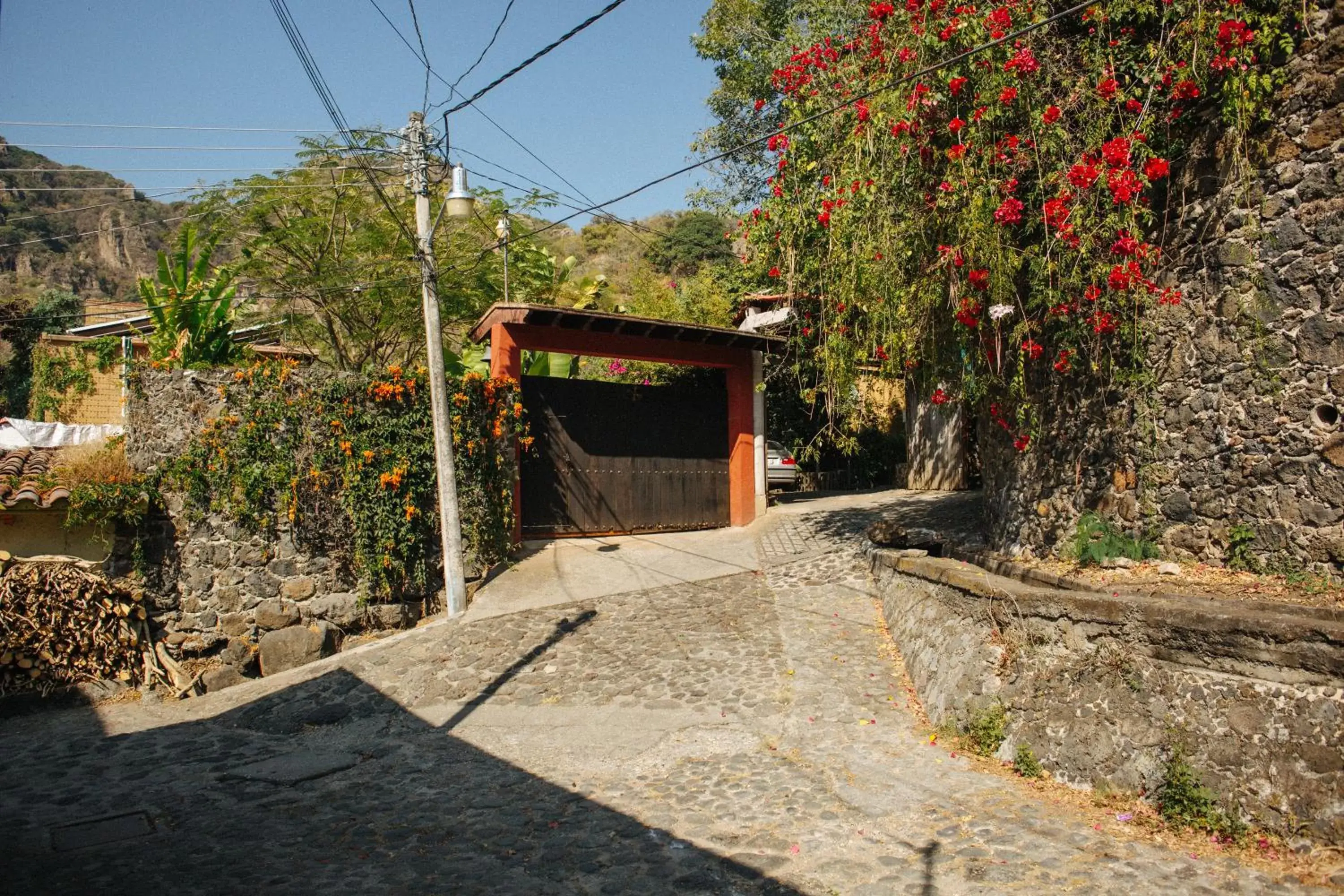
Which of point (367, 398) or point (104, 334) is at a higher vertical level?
point (104, 334)

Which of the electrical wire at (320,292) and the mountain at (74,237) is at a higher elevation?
the mountain at (74,237)

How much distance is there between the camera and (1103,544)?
7422 mm

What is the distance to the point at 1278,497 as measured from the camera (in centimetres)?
625

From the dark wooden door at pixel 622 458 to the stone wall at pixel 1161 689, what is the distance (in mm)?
7072

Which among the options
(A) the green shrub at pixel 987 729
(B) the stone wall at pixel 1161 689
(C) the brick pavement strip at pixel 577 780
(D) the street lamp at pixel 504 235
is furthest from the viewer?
(D) the street lamp at pixel 504 235

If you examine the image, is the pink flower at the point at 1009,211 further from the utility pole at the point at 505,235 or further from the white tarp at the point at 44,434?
the white tarp at the point at 44,434

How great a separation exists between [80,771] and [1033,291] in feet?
28.0

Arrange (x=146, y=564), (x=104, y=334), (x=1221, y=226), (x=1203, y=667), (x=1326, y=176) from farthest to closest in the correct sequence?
1. (x=104, y=334)
2. (x=146, y=564)
3. (x=1221, y=226)
4. (x=1326, y=176)
5. (x=1203, y=667)

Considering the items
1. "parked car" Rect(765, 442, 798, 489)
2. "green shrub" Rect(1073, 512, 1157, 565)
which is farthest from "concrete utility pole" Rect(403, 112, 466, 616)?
"parked car" Rect(765, 442, 798, 489)

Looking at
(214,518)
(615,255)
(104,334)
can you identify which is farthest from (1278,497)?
(615,255)

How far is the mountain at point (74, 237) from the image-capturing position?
4412 centimetres

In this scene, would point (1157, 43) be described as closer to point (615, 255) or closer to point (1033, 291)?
point (1033, 291)

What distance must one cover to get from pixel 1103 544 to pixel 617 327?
699cm

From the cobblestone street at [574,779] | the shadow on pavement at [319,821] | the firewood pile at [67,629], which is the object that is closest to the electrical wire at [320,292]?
the firewood pile at [67,629]
